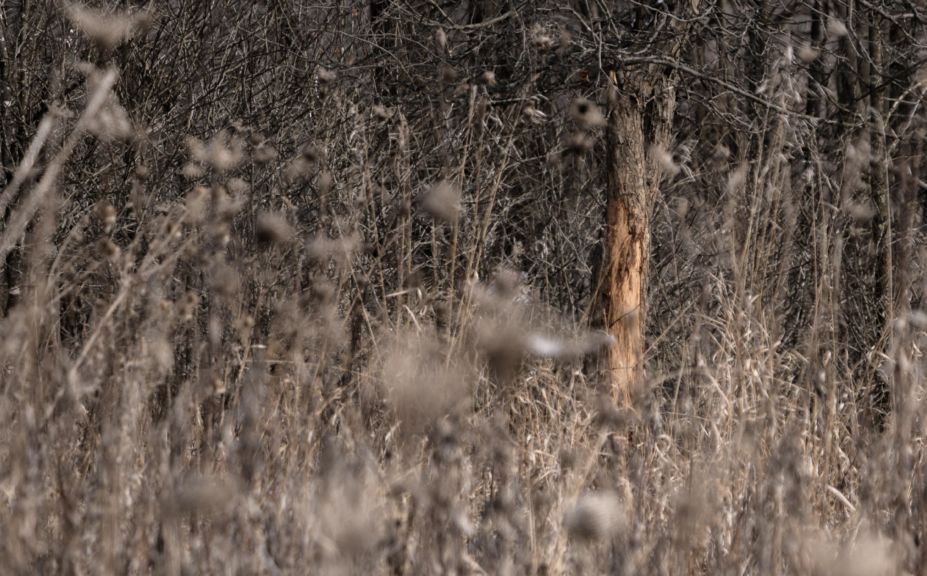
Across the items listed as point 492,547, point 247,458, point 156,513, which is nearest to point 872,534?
point 492,547

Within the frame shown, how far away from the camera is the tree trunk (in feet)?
18.6

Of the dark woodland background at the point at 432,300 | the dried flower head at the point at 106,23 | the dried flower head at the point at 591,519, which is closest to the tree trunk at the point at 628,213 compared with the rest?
the dark woodland background at the point at 432,300

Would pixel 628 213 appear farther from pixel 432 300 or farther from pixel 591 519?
pixel 591 519

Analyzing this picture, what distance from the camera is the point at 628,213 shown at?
574 cm

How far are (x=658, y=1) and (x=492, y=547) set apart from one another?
379 cm

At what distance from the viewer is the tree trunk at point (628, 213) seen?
5.68 metres

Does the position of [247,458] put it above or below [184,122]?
below

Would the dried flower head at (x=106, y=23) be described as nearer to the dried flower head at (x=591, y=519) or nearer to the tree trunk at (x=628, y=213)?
the tree trunk at (x=628, y=213)

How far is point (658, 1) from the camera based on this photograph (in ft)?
17.0

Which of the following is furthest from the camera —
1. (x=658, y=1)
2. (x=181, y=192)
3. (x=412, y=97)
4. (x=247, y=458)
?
(x=412, y=97)

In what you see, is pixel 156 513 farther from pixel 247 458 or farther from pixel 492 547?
pixel 492 547

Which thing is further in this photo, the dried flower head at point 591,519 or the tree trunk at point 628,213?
the tree trunk at point 628,213

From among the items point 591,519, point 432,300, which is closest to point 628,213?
point 432,300

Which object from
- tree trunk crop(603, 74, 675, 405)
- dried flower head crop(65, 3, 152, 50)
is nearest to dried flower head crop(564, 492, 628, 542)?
dried flower head crop(65, 3, 152, 50)
